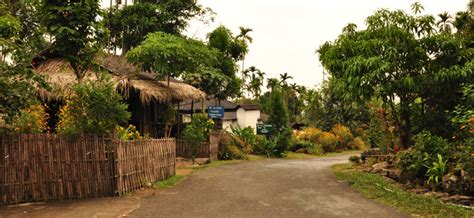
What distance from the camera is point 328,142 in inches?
1200

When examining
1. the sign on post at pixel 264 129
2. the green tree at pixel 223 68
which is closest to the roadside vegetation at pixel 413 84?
the sign on post at pixel 264 129

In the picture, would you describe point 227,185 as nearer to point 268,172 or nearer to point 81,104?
point 268,172

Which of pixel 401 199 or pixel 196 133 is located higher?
pixel 196 133

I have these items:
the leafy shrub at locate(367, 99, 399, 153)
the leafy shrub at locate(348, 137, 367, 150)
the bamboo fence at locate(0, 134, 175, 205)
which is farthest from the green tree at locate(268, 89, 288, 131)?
the bamboo fence at locate(0, 134, 175, 205)

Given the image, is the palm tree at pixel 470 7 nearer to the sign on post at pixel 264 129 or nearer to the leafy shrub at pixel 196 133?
the sign on post at pixel 264 129

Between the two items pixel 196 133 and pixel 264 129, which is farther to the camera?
pixel 264 129

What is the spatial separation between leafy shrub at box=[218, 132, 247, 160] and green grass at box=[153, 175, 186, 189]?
271 inches

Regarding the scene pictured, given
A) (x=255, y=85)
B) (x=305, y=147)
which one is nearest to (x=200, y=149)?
(x=305, y=147)

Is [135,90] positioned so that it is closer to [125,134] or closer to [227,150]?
[125,134]

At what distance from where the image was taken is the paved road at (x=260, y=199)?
26.0 feet

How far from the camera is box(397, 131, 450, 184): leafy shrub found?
10.2 meters

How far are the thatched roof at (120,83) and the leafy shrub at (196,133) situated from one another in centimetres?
125

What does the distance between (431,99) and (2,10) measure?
1477 cm

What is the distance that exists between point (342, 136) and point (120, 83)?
21.9 m
